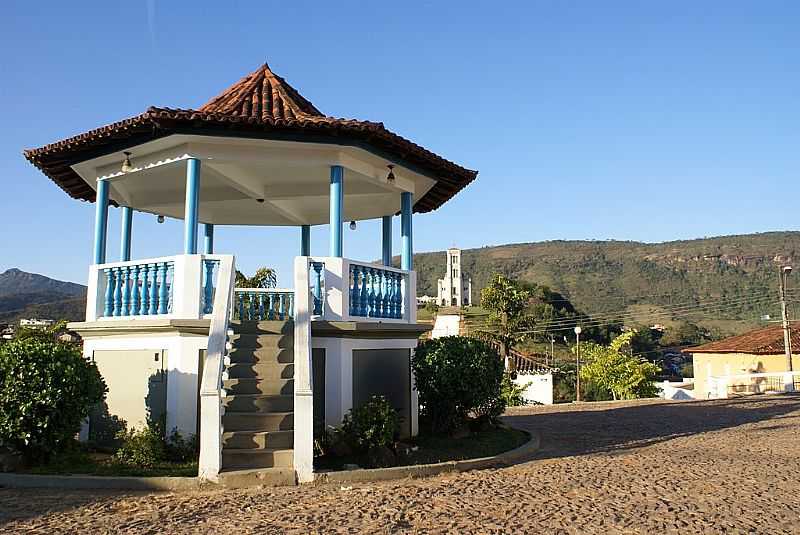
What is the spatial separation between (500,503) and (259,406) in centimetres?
333

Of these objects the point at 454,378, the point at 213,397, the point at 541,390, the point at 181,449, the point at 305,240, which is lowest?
the point at 541,390

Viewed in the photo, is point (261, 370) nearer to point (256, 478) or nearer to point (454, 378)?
point (256, 478)

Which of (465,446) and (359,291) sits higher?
(359,291)

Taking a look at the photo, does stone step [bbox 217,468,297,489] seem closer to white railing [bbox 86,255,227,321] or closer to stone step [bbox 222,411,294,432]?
stone step [bbox 222,411,294,432]

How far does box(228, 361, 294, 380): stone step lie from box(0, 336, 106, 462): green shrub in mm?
1806

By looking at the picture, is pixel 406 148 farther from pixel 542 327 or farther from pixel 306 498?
pixel 542 327

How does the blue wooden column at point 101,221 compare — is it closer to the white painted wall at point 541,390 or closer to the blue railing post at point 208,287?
the blue railing post at point 208,287

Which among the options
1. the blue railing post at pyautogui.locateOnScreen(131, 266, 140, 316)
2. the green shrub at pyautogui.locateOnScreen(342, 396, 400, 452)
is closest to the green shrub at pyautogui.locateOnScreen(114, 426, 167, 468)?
the blue railing post at pyautogui.locateOnScreen(131, 266, 140, 316)

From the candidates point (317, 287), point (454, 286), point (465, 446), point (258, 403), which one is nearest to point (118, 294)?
point (317, 287)

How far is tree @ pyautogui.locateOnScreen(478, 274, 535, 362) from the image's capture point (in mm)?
47500

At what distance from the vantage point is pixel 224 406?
871 centimetres

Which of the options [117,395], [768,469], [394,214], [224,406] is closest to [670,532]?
[768,469]

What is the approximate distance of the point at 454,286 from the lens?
129 metres

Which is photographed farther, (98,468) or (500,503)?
(98,468)
